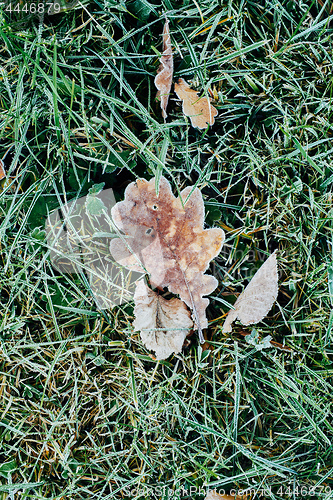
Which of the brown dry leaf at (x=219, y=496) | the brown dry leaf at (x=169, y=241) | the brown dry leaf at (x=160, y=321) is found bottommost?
the brown dry leaf at (x=219, y=496)

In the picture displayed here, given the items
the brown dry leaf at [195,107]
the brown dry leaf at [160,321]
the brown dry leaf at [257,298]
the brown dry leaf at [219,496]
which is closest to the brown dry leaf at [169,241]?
the brown dry leaf at [160,321]

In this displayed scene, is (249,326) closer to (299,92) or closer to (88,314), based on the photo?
(88,314)

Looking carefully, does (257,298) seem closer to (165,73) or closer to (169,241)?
(169,241)

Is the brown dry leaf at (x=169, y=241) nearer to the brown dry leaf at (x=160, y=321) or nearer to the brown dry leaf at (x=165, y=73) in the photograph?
the brown dry leaf at (x=160, y=321)

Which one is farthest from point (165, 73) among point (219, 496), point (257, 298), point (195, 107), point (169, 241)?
point (219, 496)

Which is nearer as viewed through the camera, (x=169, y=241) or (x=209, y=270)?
(x=169, y=241)

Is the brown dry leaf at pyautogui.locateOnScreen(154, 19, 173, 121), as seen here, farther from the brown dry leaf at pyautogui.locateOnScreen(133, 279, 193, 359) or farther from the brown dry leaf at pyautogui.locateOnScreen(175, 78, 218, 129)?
the brown dry leaf at pyautogui.locateOnScreen(133, 279, 193, 359)
